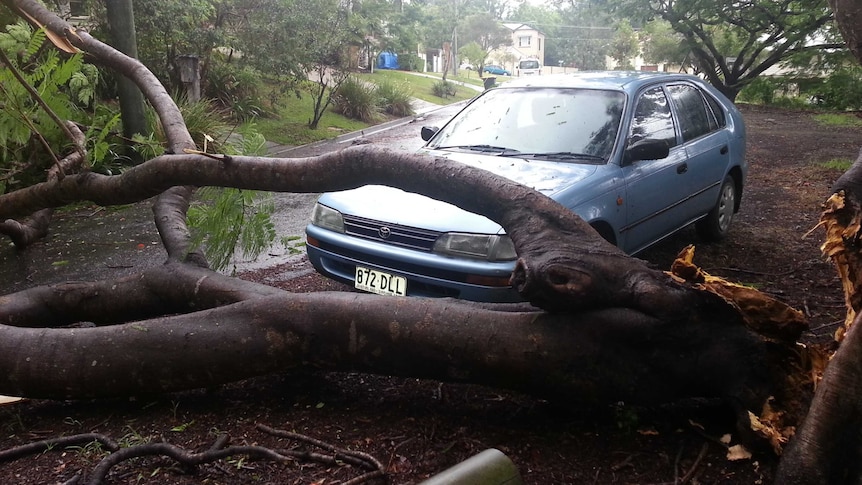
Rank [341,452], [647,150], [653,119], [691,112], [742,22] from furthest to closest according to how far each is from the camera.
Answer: [742,22] < [691,112] < [653,119] < [647,150] < [341,452]

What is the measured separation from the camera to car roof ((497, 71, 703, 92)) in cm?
575

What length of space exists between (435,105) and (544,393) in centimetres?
2679

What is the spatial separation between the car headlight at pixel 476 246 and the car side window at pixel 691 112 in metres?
2.80

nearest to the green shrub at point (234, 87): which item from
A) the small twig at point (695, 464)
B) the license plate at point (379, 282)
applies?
the license plate at point (379, 282)

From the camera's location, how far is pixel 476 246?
13.6 ft

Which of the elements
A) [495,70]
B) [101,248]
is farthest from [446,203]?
[495,70]

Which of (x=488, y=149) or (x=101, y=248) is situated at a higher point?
(x=488, y=149)

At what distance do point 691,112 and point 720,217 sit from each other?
116 cm

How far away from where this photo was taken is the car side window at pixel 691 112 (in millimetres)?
6188

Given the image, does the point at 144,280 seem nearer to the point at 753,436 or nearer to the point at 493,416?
the point at 493,416

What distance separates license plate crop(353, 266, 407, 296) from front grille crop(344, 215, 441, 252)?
0.71ft

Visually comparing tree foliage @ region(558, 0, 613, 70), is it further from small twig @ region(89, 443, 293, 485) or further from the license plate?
small twig @ region(89, 443, 293, 485)

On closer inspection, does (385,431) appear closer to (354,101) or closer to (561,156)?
(561,156)

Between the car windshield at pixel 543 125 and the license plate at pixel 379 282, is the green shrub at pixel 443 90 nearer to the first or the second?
the car windshield at pixel 543 125
